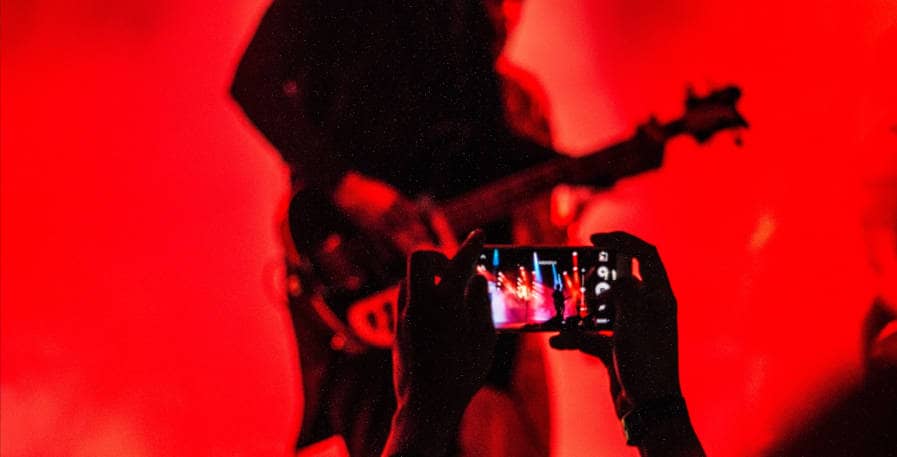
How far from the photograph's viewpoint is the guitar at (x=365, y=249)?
1.00 meters

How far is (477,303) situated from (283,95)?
67 centimetres

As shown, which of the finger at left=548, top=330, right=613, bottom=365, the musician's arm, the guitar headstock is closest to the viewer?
the finger at left=548, top=330, right=613, bottom=365

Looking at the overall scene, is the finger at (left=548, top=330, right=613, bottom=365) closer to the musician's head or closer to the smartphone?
the smartphone

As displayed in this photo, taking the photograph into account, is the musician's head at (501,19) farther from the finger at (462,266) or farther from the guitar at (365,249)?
the finger at (462,266)

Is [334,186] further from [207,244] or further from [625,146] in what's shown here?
[625,146]

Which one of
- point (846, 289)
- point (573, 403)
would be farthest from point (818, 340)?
point (573, 403)

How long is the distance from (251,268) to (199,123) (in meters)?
0.26

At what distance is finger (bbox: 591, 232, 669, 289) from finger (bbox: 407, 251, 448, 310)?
181 millimetres

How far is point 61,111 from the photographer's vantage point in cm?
109

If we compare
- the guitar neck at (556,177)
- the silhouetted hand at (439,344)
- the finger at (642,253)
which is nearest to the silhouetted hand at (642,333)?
the finger at (642,253)

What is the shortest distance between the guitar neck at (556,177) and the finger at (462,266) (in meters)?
0.46

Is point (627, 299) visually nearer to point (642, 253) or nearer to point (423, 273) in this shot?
point (642, 253)

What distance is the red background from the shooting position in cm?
98

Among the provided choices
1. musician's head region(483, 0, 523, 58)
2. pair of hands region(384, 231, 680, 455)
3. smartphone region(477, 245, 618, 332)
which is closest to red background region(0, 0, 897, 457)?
musician's head region(483, 0, 523, 58)
